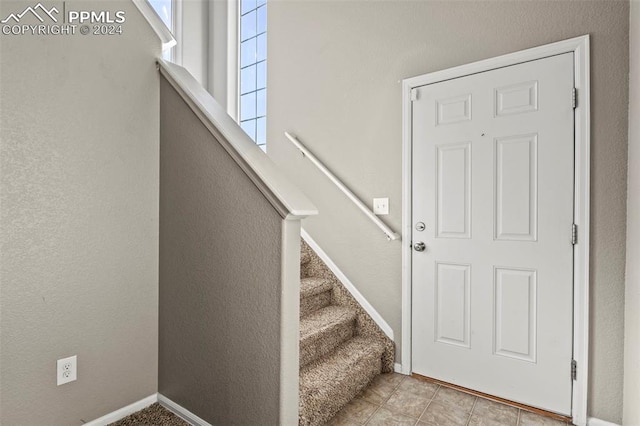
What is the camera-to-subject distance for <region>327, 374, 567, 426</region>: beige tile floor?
5.72 ft

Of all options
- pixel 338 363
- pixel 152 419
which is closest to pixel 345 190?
pixel 338 363

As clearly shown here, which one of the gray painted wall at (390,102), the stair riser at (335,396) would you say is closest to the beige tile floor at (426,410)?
the stair riser at (335,396)

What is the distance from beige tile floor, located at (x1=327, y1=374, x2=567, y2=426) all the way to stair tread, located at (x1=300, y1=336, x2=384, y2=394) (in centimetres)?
19

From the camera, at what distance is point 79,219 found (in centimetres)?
156

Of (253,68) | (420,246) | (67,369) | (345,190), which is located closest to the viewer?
(67,369)

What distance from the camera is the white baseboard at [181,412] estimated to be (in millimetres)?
1647

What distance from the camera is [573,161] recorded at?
1.74 m

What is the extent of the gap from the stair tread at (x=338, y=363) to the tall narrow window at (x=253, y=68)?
2104mm

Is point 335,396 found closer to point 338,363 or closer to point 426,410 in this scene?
point 338,363

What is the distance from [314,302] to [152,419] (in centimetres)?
115

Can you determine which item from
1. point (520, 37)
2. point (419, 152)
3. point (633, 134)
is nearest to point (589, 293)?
point (633, 134)

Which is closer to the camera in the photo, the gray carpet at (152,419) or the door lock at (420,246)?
the gray carpet at (152,419)

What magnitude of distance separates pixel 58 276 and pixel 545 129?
8.27 feet

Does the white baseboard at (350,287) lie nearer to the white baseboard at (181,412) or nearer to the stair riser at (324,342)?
the stair riser at (324,342)
